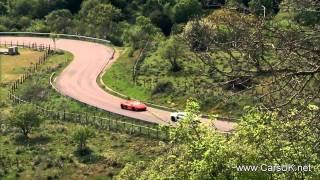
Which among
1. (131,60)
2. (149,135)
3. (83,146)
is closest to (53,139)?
(83,146)

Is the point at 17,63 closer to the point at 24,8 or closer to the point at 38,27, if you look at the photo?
the point at 38,27

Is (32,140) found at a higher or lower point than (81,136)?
lower

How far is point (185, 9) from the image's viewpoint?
10381 centimetres

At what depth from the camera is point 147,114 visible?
211 feet

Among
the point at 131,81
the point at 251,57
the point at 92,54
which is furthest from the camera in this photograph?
the point at 92,54

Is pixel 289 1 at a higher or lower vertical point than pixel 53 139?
higher

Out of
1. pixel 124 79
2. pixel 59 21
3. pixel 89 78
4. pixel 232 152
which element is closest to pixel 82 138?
pixel 124 79

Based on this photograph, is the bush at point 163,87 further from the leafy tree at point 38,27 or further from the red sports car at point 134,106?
the leafy tree at point 38,27

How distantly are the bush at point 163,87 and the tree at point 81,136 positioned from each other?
15.3 metres

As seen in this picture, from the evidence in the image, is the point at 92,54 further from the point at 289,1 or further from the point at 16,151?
the point at 289,1

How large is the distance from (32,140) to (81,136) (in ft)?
23.6

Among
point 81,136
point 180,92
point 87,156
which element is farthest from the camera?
point 180,92

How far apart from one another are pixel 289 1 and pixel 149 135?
48.5 meters

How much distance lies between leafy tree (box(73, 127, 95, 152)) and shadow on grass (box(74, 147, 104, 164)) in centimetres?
33
